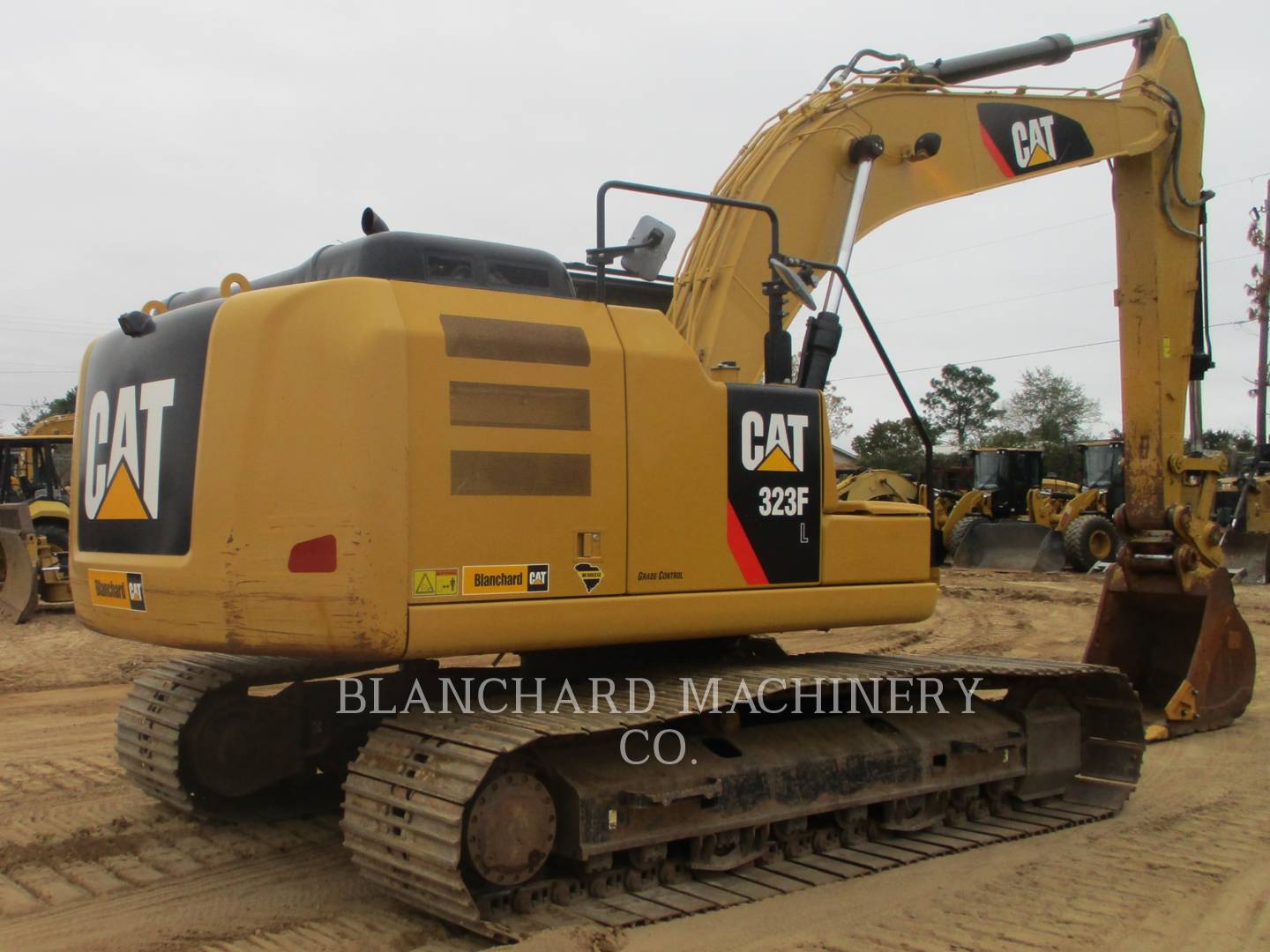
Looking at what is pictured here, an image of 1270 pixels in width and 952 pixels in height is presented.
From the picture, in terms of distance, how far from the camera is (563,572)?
4.63 meters

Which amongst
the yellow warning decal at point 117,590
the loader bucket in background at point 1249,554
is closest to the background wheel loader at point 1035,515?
the loader bucket in background at point 1249,554

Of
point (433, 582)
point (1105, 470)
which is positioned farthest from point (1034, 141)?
point (1105, 470)

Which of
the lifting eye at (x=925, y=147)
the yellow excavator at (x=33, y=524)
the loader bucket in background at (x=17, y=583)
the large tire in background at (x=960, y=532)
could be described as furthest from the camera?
the large tire in background at (x=960, y=532)

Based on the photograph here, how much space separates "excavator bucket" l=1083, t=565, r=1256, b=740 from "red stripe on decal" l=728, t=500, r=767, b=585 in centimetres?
414

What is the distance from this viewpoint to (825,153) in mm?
6551

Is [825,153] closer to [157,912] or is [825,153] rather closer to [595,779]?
[595,779]

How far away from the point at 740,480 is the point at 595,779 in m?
1.32

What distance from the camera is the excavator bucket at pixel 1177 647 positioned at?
812 centimetres

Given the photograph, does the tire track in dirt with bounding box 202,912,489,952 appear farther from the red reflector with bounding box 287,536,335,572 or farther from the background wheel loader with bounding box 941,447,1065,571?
the background wheel loader with bounding box 941,447,1065,571

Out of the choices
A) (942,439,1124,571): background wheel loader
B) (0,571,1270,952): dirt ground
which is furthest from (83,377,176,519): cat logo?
(942,439,1124,571): background wheel loader

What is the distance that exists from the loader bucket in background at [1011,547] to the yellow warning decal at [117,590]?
19.0 meters

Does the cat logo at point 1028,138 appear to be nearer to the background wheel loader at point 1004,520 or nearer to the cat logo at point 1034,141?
the cat logo at point 1034,141

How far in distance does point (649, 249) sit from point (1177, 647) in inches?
215

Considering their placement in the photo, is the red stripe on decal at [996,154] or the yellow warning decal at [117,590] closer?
the yellow warning decal at [117,590]
